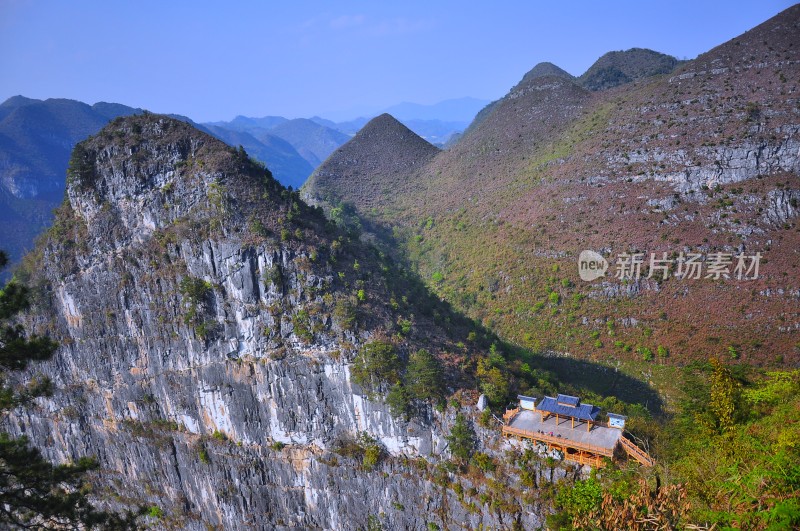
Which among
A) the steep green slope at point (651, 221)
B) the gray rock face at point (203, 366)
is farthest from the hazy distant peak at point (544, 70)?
the gray rock face at point (203, 366)

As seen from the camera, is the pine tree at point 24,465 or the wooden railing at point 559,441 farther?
the wooden railing at point 559,441

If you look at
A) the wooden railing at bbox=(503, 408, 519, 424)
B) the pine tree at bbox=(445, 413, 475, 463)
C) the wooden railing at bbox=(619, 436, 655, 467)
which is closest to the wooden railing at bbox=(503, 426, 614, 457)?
the wooden railing at bbox=(503, 408, 519, 424)

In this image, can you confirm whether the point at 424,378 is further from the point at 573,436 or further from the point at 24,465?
the point at 24,465

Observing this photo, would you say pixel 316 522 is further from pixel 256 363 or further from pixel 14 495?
pixel 14 495

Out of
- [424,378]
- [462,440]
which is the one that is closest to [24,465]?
[424,378]

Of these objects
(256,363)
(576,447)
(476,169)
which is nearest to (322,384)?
(256,363)

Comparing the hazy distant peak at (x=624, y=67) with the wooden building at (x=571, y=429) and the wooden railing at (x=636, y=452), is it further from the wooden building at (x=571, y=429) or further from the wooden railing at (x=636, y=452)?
the wooden railing at (x=636, y=452)
